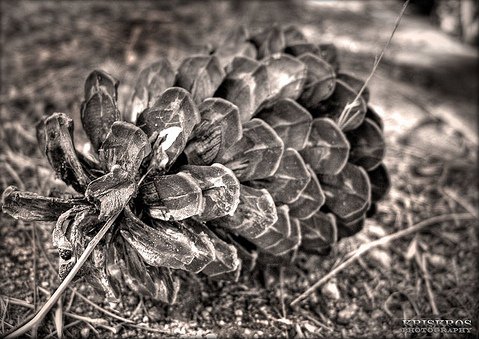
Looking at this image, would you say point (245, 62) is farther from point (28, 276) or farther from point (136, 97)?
point (28, 276)

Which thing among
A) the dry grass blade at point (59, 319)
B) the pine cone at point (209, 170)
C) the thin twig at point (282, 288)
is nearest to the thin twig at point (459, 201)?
the pine cone at point (209, 170)

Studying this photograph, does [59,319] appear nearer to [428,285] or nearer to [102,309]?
[102,309]

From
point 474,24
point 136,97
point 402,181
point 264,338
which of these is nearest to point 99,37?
point 136,97

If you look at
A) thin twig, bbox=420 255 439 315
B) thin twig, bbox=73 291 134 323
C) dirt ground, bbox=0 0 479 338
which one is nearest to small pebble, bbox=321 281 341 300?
dirt ground, bbox=0 0 479 338

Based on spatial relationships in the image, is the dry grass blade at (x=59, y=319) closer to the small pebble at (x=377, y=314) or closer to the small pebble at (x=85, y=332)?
the small pebble at (x=85, y=332)

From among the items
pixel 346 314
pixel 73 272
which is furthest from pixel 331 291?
pixel 73 272
